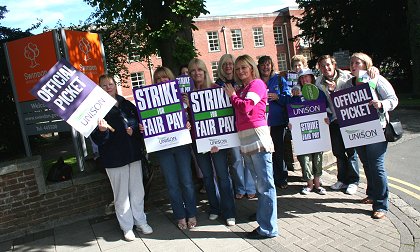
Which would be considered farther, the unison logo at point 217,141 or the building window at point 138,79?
the building window at point 138,79

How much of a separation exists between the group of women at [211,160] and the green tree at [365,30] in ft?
54.6

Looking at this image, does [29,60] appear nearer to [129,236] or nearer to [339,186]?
[129,236]

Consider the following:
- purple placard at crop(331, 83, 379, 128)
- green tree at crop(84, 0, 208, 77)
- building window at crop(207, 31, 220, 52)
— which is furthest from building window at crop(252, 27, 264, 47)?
purple placard at crop(331, 83, 379, 128)

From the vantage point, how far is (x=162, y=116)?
4742mm

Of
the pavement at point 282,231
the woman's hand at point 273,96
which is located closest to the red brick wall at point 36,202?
the pavement at point 282,231

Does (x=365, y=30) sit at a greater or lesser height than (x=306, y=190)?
greater

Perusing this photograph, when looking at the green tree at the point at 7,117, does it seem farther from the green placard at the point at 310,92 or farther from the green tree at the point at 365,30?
the green tree at the point at 365,30

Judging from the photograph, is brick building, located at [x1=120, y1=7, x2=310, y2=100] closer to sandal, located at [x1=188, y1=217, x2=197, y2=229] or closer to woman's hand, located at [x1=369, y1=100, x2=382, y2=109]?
sandal, located at [x1=188, y1=217, x2=197, y2=229]

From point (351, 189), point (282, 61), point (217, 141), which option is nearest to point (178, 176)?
point (217, 141)

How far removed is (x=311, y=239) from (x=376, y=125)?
5.72 feet

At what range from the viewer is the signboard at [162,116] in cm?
469

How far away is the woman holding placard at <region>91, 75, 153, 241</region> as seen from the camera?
4684 mm

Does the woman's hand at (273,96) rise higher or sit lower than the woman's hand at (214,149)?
higher

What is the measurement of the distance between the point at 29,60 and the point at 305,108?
16.9 ft
